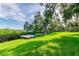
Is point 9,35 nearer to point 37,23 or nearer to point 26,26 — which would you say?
point 26,26

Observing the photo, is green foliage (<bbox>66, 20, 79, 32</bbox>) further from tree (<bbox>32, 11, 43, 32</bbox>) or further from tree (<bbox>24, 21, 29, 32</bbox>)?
tree (<bbox>24, 21, 29, 32</bbox>)

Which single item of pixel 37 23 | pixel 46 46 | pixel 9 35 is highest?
pixel 37 23

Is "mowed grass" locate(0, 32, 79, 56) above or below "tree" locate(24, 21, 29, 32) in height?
below

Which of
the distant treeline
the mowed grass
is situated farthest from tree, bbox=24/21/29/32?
the mowed grass

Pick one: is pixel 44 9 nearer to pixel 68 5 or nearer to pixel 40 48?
pixel 68 5

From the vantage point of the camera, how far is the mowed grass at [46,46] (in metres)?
Answer: 1.98

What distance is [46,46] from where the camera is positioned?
200cm

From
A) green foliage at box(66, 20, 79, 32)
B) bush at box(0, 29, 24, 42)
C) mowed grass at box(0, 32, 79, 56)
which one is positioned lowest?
mowed grass at box(0, 32, 79, 56)

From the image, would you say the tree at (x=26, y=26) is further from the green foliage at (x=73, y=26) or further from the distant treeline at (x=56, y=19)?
the green foliage at (x=73, y=26)

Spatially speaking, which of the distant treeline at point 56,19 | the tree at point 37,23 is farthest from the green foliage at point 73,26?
the tree at point 37,23

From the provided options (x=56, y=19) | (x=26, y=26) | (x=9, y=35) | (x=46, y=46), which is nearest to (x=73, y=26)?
(x=56, y=19)

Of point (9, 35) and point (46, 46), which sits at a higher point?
point (9, 35)

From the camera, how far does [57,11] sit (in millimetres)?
2049

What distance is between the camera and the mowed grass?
77.8 inches
